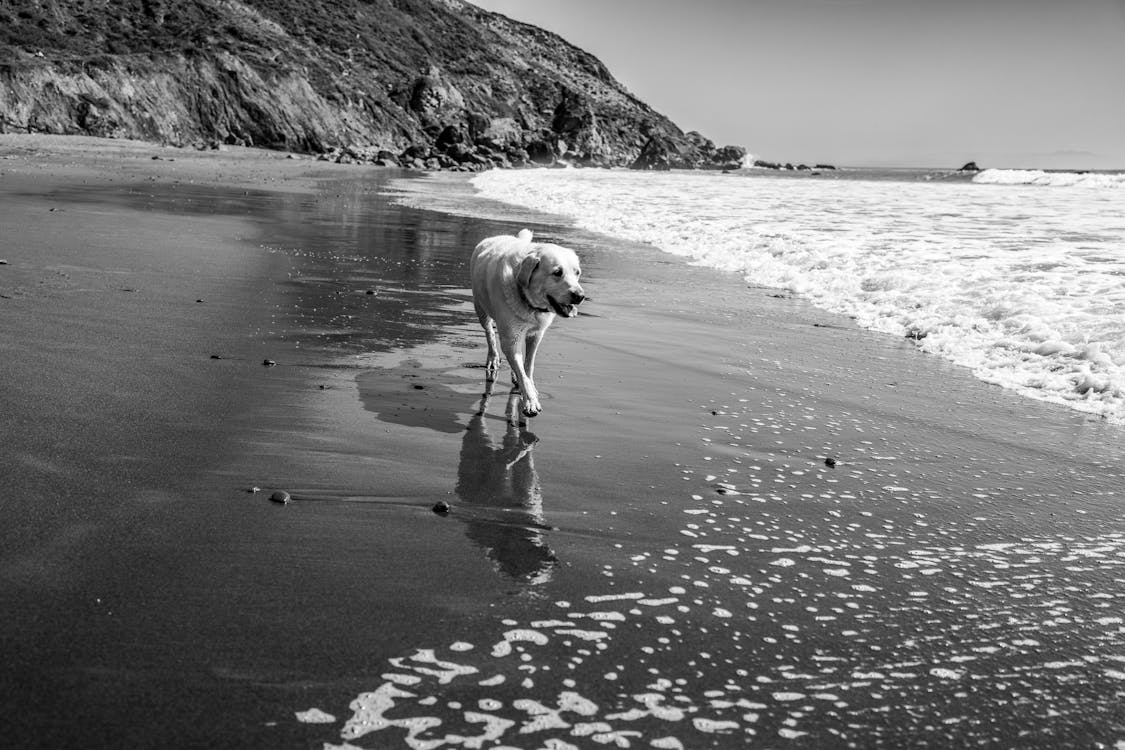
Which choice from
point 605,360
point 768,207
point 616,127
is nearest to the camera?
point 605,360

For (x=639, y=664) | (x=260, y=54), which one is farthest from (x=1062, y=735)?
(x=260, y=54)

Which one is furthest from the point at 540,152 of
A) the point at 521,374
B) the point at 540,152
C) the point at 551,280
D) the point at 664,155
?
the point at 521,374

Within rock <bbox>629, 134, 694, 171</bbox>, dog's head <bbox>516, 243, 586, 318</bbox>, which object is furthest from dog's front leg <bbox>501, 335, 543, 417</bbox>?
rock <bbox>629, 134, 694, 171</bbox>

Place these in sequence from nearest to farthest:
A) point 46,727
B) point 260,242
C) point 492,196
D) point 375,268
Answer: point 46,727, point 375,268, point 260,242, point 492,196

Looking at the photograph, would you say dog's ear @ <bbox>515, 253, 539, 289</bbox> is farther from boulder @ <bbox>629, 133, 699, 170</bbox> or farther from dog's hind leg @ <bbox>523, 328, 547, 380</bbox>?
boulder @ <bbox>629, 133, 699, 170</bbox>

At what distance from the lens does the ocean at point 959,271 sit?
8117mm

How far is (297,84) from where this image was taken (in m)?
77.4

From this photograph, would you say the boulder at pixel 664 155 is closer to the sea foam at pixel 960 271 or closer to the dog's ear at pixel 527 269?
the sea foam at pixel 960 271

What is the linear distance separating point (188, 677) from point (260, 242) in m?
12.3

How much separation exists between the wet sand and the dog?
1.35ft

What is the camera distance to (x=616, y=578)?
354cm

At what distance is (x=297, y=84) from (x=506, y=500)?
8111cm

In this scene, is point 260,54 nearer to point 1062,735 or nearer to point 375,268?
point 375,268

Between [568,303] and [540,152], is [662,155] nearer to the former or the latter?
[540,152]
